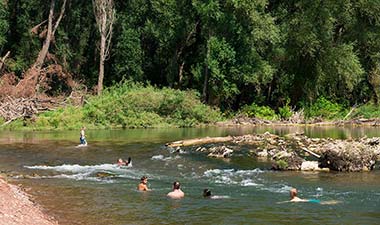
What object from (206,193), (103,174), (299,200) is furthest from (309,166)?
(103,174)

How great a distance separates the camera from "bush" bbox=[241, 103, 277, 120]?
202ft

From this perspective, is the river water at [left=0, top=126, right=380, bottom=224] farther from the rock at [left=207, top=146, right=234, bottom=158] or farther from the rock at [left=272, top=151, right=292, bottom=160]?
the rock at [left=272, top=151, right=292, bottom=160]

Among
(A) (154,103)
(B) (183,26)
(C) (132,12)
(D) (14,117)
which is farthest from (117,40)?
(D) (14,117)

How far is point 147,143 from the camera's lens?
40.3 meters

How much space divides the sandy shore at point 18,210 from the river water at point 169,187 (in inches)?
24.4

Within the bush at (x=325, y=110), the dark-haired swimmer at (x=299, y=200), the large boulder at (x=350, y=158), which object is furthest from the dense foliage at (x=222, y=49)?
the dark-haired swimmer at (x=299, y=200)

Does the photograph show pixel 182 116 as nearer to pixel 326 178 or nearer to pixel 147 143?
pixel 147 143

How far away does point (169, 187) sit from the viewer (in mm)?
24156

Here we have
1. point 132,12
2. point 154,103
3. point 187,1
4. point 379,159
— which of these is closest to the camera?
point 379,159

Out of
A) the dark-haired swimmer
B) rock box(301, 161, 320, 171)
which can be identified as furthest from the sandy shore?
rock box(301, 161, 320, 171)

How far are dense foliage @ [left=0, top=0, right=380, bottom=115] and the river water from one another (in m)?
21.3

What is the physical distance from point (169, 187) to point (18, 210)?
26.7 feet

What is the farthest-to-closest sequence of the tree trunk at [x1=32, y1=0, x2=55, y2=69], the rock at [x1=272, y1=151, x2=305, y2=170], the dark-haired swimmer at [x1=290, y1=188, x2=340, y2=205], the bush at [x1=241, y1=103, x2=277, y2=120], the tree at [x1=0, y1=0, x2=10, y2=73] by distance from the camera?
the tree trunk at [x1=32, y1=0, x2=55, y2=69] < the tree at [x1=0, y1=0, x2=10, y2=73] < the bush at [x1=241, y1=103, x2=277, y2=120] < the rock at [x1=272, y1=151, x2=305, y2=170] < the dark-haired swimmer at [x1=290, y1=188, x2=340, y2=205]

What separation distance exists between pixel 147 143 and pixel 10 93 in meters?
18.9
